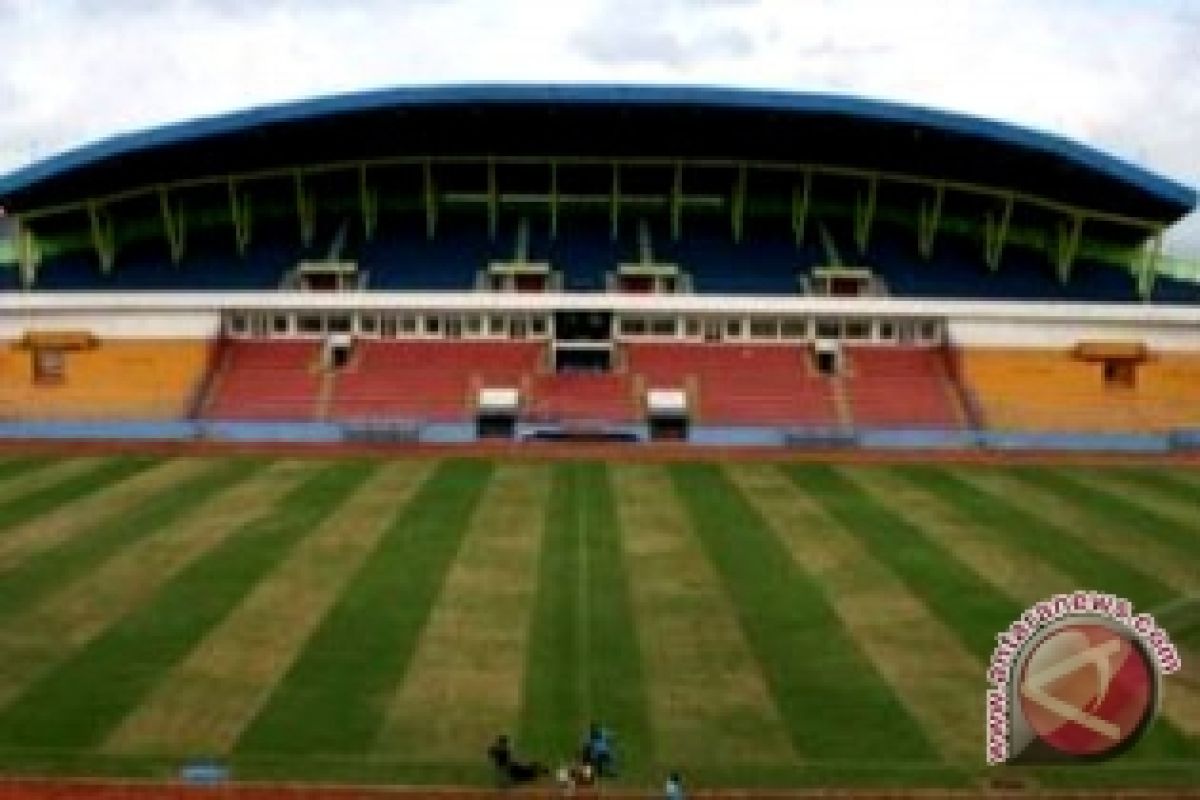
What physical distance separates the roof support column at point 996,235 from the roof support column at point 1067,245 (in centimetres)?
259

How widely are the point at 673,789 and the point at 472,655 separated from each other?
8.09 meters

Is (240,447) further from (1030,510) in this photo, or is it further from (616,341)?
(1030,510)

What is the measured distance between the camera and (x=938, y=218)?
7694cm

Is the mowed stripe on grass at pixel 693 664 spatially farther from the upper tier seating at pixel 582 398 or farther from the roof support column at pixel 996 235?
the roof support column at pixel 996 235

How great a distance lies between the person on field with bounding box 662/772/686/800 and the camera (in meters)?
22.1

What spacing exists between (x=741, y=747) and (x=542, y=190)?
53991 mm

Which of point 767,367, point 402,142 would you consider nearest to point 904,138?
point 767,367

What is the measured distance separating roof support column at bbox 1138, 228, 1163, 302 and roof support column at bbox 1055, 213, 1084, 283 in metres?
3.53

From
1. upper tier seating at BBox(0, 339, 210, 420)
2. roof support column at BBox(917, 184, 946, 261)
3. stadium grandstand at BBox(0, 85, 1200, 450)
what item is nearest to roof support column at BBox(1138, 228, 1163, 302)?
stadium grandstand at BBox(0, 85, 1200, 450)

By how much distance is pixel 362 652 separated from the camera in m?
29.5

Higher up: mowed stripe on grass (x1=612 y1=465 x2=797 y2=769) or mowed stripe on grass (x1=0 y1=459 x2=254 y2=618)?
mowed stripe on grass (x1=0 y1=459 x2=254 y2=618)

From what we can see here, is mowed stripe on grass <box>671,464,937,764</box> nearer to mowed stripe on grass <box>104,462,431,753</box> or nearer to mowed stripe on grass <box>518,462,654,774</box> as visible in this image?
mowed stripe on grass <box>518,462,654,774</box>

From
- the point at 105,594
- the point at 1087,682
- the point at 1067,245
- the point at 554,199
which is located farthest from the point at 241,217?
the point at 1087,682

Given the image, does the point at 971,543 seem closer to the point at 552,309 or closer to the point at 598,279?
the point at 552,309
